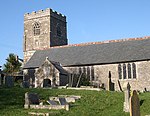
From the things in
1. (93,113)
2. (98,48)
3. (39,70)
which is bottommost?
(93,113)

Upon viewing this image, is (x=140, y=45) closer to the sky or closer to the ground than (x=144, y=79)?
closer to the sky

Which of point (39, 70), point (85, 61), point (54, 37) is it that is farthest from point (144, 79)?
point (54, 37)

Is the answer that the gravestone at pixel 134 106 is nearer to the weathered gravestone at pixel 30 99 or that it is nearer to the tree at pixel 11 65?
the weathered gravestone at pixel 30 99

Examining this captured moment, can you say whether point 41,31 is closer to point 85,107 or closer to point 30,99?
point 30,99

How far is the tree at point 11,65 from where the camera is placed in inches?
2059

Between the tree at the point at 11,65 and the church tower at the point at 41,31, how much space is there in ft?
7.86

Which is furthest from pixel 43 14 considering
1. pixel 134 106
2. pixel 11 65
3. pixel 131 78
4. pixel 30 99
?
pixel 134 106

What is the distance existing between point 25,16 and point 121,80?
31017mm

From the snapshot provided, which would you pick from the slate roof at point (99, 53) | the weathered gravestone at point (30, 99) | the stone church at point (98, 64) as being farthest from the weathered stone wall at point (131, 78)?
the weathered gravestone at point (30, 99)

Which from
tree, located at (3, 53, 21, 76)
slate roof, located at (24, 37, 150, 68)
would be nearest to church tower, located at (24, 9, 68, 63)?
tree, located at (3, 53, 21, 76)

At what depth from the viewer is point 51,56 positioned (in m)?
44.7

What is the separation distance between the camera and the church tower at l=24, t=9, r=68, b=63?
56434 millimetres

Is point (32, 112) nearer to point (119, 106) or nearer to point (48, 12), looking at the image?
point (119, 106)

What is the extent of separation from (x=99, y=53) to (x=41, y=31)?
20210mm
